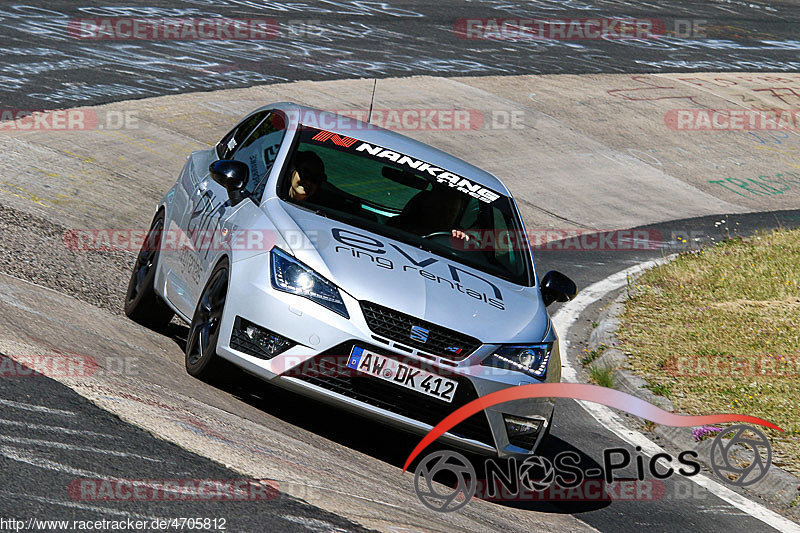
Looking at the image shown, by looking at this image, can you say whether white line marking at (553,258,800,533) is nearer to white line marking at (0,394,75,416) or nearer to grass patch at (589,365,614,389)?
grass patch at (589,365,614,389)

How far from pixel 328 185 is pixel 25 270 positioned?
2.77 metres

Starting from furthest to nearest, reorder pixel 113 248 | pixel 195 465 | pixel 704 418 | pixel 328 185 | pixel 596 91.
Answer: pixel 596 91
pixel 113 248
pixel 704 418
pixel 328 185
pixel 195 465

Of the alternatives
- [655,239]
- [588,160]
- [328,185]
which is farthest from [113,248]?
[588,160]

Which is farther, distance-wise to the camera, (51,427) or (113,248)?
(113,248)

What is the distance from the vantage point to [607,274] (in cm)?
1326

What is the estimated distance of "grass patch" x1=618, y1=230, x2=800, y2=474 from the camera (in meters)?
8.18

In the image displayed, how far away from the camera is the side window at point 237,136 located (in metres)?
7.84

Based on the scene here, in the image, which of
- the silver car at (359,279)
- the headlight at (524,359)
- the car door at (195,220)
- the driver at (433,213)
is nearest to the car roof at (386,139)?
the silver car at (359,279)

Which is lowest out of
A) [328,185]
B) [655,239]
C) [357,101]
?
[655,239]

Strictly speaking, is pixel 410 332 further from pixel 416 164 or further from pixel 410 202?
pixel 416 164

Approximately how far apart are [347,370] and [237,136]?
2.89 m

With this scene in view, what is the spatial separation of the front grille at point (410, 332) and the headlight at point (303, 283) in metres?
0.14

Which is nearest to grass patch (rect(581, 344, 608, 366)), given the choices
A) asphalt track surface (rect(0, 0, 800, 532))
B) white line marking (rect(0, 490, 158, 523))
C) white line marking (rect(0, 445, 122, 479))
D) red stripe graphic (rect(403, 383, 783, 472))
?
red stripe graphic (rect(403, 383, 783, 472))

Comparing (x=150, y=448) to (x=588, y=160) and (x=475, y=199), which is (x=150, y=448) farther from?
(x=588, y=160)
